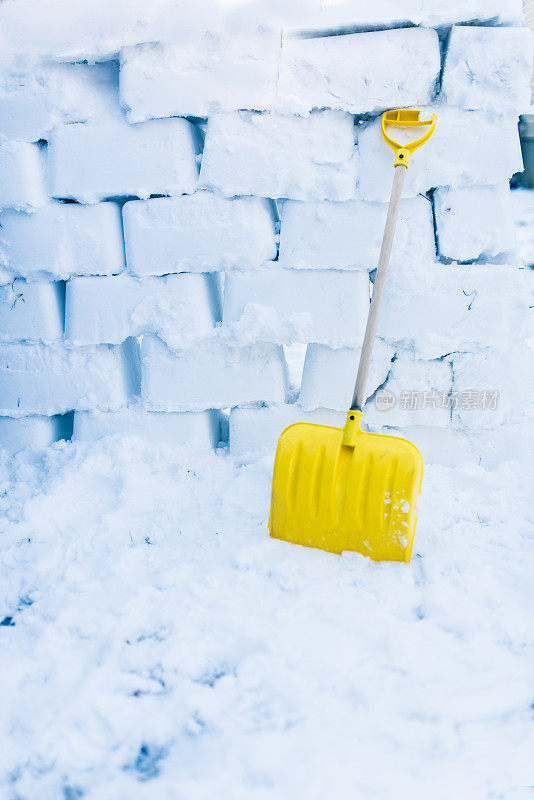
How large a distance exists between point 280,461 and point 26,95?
3.99 ft

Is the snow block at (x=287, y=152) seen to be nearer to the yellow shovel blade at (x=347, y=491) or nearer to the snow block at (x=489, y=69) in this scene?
the snow block at (x=489, y=69)

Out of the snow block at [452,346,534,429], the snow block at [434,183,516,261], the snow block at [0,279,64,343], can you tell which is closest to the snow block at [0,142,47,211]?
the snow block at [0,279,64,343]

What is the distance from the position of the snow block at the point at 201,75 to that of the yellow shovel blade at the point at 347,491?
34.8 inches

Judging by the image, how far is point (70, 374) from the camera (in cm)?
172

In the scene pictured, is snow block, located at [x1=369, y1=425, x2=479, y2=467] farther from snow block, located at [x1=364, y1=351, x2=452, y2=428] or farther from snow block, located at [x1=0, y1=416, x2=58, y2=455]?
snow block, located at [x1=0, y1=416, x2=58, y2=455]

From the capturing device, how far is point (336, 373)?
5.38ft

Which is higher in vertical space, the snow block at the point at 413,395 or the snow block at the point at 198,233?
the snow block at the point at 198,233

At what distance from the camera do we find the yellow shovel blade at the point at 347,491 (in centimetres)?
129

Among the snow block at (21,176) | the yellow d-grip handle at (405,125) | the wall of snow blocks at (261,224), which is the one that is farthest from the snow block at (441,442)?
the snow block at (21,176)

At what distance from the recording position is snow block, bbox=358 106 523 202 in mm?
1433

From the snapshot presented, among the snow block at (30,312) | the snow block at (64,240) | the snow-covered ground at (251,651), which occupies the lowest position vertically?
the snow-covered ground at (251,651)

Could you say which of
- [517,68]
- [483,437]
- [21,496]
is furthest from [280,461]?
[517,68]

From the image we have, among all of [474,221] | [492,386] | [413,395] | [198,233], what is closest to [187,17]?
[198,233]

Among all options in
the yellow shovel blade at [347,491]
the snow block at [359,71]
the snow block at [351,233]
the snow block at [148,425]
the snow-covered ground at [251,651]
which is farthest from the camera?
the snow block at [148,425]
